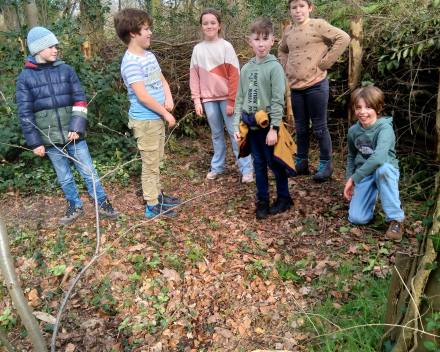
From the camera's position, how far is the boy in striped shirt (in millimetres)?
3264

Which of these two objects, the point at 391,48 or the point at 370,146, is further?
the point at 391,48

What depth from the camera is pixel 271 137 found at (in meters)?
3.36

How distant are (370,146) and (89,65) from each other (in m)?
4.16

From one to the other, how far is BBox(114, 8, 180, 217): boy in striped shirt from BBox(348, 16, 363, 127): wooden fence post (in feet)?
9.60

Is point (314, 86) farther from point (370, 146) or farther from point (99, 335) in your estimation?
point (99, 335)

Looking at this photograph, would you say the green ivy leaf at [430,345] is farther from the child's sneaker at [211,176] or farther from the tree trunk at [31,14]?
the tree trunk at [31,14]

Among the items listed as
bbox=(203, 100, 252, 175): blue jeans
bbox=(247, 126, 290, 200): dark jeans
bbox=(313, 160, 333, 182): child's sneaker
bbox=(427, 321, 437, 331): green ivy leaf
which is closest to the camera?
bbox=(427, 321, 437, 331): green ivy leaf

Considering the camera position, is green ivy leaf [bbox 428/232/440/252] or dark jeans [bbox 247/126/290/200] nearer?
green ivy leaf [bbox 428/232/440/252]

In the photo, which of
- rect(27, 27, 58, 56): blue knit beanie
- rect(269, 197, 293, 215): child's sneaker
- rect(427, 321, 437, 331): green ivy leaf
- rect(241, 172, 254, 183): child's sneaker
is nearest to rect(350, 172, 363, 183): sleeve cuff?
rect(269, 197, 293, 215): child's sneaker

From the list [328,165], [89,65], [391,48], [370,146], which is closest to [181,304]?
[370,146]

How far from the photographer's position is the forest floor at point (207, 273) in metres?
2.55

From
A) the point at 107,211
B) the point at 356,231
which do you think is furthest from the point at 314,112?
the point at 107,211

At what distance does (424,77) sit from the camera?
466cm

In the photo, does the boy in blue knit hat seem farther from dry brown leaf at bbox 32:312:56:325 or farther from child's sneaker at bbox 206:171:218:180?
child's sneaker at bbox 206:171:218:180
